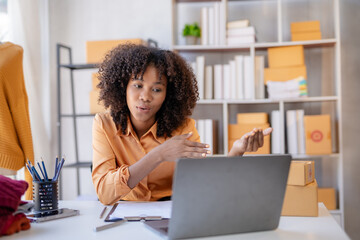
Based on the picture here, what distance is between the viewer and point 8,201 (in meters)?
0.89

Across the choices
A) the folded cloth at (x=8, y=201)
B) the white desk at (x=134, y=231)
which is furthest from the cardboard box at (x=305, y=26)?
the folded cloth at (x=8, y=201)

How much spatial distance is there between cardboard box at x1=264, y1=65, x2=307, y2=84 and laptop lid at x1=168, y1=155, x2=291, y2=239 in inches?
75.1

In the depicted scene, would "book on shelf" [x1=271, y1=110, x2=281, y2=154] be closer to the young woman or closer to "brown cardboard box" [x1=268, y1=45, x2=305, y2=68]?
"brown cardboard box" [x1=268, y1=45, x2=305, y2=68]

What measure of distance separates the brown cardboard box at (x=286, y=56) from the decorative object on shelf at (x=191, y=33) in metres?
0.56

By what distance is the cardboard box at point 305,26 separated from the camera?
272cm

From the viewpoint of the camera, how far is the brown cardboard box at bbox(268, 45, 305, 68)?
2.67 m

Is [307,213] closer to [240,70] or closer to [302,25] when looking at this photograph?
[240,70]

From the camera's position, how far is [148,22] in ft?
10.4

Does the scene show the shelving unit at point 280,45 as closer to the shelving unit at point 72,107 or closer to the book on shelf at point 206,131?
the book on shelf at point 206,131

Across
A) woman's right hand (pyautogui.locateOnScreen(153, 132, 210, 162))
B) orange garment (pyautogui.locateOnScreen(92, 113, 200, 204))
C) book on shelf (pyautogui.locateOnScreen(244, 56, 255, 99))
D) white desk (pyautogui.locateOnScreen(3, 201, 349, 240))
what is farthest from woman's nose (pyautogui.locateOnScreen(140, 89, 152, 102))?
book on shelf (pyautogui.locateOnScreen(244, 56, 255, 99))

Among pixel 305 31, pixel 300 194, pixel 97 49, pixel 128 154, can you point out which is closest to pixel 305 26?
pixel 305 31

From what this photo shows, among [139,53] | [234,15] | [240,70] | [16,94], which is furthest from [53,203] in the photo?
[234,15]

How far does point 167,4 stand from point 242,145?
82.4 inches

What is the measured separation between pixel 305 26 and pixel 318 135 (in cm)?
80
